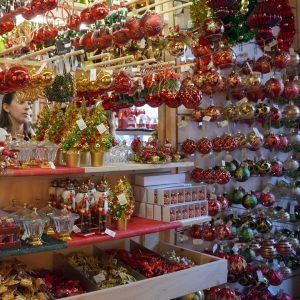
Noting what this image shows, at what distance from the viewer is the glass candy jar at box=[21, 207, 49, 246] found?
82.6 inches

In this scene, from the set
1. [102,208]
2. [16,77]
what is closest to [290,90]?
[102,208]

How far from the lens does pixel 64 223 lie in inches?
87.0

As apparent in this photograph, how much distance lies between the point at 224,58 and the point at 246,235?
58.0 inches

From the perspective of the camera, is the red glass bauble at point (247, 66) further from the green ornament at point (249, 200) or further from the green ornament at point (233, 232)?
the green ornament at point (233, 232)

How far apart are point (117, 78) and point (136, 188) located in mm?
841

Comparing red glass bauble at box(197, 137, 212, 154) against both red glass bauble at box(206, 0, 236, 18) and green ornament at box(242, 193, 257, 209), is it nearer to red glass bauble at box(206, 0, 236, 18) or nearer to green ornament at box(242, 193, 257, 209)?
green ornament at box(242, 193, 257, 209)

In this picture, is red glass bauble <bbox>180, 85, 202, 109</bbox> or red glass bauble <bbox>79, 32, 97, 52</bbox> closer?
red glass bauble <bbox>79, 32, 97, 52</bbox>

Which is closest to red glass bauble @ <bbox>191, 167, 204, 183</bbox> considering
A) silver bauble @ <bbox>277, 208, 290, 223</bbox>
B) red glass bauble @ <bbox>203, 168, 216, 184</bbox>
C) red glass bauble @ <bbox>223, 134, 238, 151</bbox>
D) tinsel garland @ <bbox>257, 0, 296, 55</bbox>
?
red glass bauble @ <bbox>203, 168, 216, 184</bbox>

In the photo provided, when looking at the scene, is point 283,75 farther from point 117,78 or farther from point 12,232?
point 12,232

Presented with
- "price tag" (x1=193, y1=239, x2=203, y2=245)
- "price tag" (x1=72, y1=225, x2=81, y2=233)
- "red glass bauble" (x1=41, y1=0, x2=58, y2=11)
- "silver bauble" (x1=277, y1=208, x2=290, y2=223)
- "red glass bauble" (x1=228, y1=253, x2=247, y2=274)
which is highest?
"red glass bauble" (x1=41, y1=0, x2=58, y2=11)

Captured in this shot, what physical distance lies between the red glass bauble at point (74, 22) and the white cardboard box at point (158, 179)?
A: 45.8 inches

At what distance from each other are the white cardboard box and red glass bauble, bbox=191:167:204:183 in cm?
17

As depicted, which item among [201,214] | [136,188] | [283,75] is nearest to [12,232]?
[136,188]

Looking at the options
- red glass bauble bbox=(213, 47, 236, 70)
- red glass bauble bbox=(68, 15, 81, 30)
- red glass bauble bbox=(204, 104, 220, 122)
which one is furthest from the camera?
red glass bauble bbox=(204, 104, 220, 122)
